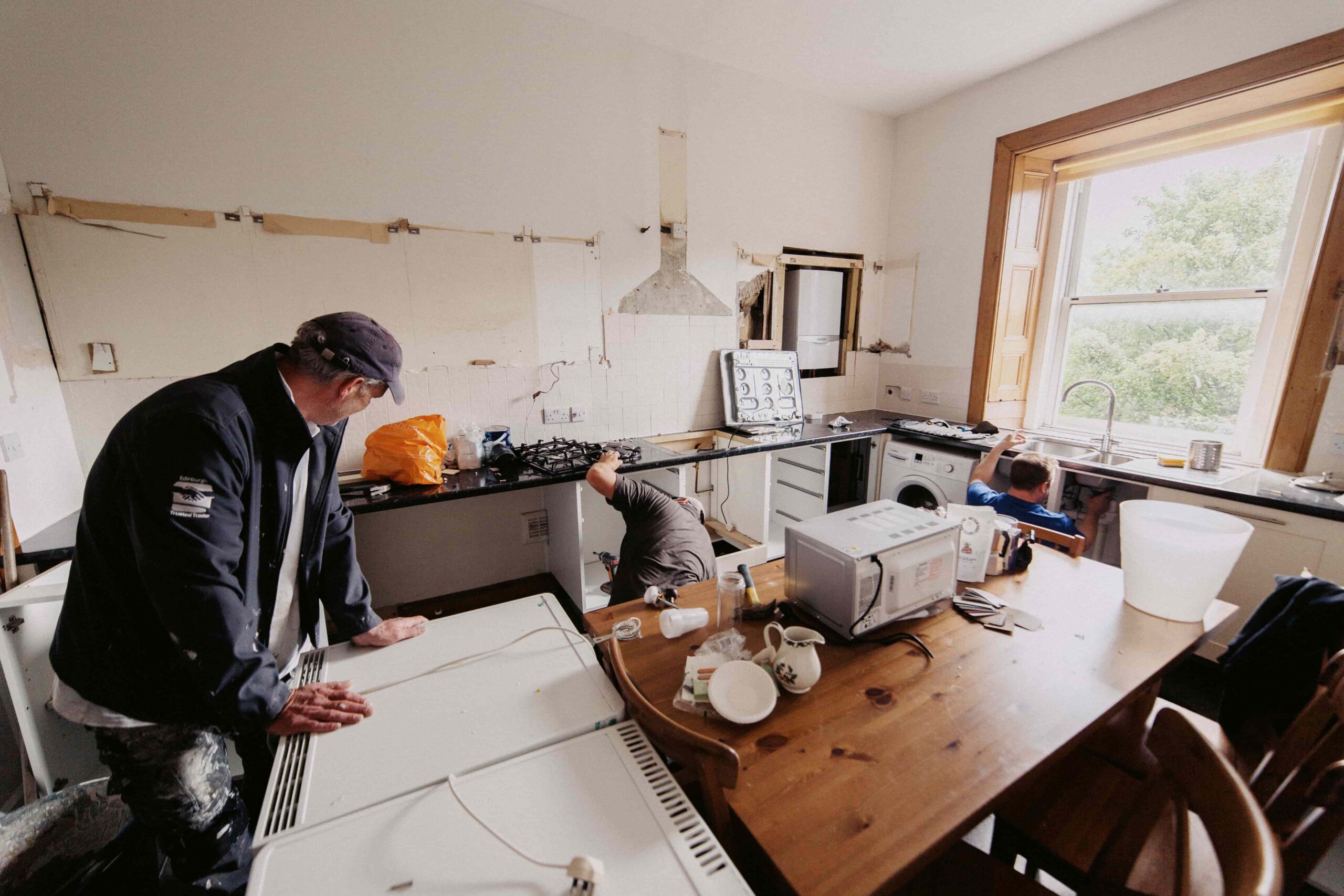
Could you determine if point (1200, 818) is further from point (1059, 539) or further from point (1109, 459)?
point (1109, 459)

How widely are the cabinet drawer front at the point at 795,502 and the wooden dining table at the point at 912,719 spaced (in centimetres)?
194

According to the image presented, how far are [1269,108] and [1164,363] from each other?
126 cm

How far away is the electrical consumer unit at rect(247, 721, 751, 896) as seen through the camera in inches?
26.2

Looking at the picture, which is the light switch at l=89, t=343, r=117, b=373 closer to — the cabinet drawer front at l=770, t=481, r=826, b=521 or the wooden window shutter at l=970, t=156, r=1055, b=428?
the cabinet drawer front at l=770, t=481, r=826, b=521

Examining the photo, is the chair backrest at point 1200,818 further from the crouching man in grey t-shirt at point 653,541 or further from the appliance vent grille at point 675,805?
the crouching man in grey t-shirt at point 653,541

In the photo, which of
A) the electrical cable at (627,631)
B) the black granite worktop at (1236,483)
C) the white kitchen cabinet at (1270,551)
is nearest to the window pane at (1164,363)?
the black granite worktop at (1236,483)

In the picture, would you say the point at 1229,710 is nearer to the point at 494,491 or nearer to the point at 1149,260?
the point at 494,491

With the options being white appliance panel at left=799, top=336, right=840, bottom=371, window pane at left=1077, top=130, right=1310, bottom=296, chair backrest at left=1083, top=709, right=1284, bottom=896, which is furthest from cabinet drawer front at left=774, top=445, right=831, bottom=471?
chair backrest at left=1083, top=709, right=1284, bottom=896

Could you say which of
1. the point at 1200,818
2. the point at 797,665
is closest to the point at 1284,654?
the point at 1200,818

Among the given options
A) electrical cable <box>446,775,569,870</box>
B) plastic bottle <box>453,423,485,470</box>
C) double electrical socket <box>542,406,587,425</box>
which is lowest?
electrical cable <box>446,775,569,870</box>

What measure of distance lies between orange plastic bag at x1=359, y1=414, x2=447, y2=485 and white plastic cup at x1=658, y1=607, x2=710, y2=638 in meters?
1.47

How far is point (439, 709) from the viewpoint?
984 millimetres

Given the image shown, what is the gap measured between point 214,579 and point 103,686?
0.38m

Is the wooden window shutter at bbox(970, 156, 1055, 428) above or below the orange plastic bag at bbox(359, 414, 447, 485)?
above
